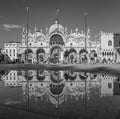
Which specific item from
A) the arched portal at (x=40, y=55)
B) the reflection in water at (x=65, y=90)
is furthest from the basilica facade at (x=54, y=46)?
the reflection in water at (x=65, y=90)

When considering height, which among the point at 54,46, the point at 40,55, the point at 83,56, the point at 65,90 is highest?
the point at 54,46

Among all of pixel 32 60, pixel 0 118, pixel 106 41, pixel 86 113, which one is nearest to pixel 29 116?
pixel 0 118

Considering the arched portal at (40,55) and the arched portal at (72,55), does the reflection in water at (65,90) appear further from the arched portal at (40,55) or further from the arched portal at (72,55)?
the arched portal at (40,55)

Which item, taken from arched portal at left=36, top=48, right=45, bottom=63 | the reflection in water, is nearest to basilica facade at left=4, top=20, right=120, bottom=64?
arched portal at left=36, top=48, right=45, bottom=63

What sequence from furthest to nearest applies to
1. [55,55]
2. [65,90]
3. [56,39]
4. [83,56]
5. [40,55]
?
[56,39], [40,55], [55,55], [83,56], [65,90]

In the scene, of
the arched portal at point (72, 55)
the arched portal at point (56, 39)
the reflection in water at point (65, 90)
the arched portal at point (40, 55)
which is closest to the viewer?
the reflection in water at point (65, 90)

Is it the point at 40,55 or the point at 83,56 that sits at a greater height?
the point at 40,55

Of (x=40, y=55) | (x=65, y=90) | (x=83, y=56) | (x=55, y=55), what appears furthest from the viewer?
(x=40, y=55)

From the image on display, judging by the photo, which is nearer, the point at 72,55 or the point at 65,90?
the point at 65,90

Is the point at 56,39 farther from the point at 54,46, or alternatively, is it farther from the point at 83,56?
the point at 83,56

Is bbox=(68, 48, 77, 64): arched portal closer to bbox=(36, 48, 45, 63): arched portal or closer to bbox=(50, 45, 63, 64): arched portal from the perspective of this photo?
bbox=(50, 45, 63, 64): arched portal

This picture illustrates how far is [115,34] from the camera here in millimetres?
93188

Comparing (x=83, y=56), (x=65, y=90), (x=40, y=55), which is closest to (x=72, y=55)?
(x=83, y=56)

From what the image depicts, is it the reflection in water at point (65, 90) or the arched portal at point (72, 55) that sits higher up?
the arched portal at point (72, 55)
